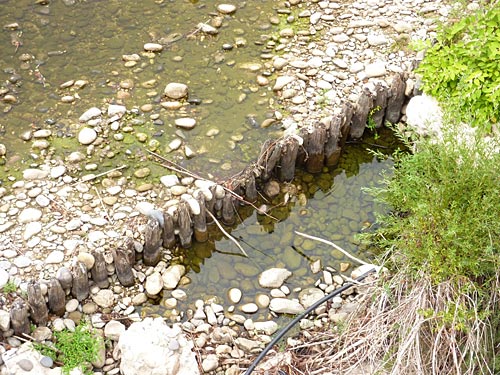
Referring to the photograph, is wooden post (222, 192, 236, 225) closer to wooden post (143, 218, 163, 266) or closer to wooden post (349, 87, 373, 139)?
wooden post (143, 218, 163, 266)

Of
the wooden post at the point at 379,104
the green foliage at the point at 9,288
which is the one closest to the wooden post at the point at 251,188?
the wooden post at the point at 379,104

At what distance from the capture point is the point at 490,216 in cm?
356

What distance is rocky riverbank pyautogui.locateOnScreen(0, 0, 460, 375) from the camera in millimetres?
4102

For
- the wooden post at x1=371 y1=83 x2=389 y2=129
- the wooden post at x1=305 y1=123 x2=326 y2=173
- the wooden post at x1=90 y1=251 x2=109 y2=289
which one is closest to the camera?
the wooden post at x1=90 y1=251 x2=109 y2=289

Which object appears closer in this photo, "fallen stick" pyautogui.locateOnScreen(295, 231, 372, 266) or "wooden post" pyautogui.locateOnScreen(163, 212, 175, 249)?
"wooden post" pyautogui.locateOnScreen(163, 212, 175, 249)

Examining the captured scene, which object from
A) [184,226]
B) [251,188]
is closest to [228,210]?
[251,188]

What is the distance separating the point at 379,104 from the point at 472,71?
822 mm

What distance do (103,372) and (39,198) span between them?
1312mm

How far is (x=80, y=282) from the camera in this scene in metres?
4.24

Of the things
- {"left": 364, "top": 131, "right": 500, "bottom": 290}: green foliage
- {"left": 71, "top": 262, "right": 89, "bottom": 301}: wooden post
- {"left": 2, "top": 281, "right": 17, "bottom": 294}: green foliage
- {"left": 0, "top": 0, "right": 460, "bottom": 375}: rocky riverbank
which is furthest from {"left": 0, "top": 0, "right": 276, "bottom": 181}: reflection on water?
{"left": 364, "top": 131, "right": 500, "bottom": 290}: green foliage

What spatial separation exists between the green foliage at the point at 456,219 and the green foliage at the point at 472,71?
1.99 ft

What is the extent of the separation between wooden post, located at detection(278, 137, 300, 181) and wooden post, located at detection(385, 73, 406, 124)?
35.9 inches

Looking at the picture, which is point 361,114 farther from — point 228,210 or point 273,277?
point 273,277

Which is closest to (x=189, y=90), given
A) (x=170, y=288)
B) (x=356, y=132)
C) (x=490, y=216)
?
(x=356, y=132)
